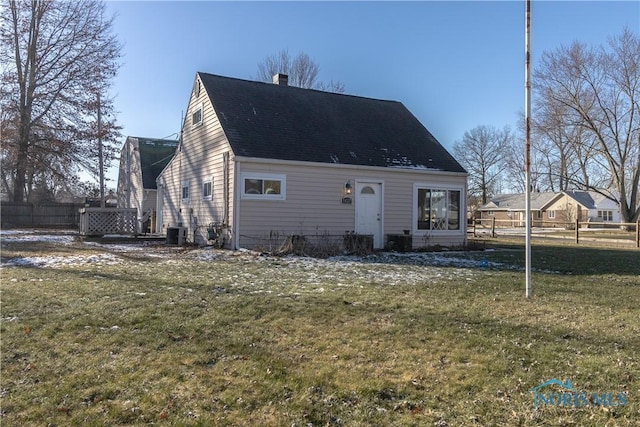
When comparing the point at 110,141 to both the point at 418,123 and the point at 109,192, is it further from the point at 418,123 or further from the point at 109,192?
the point at 418,123

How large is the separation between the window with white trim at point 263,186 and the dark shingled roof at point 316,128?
585 millimetres

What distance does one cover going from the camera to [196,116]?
53.1ft

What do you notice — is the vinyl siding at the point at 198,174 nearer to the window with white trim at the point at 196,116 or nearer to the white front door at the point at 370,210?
the window with white trim at the point at 196,116

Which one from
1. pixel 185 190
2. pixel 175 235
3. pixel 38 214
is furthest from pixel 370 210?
pixel 38 214

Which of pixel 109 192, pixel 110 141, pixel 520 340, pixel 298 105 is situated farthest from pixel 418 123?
pixel 109 192

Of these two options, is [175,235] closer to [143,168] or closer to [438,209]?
[438,209]

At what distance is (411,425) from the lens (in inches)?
112

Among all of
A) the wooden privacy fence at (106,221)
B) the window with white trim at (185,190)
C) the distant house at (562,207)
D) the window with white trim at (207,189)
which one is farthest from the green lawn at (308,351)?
the distant house at (562,207)

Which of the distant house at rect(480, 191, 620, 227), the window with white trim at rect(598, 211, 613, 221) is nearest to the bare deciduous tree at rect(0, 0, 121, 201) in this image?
the distant house at rect(480, 191, 620, 227)

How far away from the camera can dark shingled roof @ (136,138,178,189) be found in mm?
27312

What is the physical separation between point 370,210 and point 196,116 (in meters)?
7.19

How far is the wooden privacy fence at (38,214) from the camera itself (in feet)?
85.7

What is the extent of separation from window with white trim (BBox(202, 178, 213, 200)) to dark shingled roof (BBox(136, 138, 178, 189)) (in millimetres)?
12812

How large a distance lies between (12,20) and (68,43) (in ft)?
9.27
